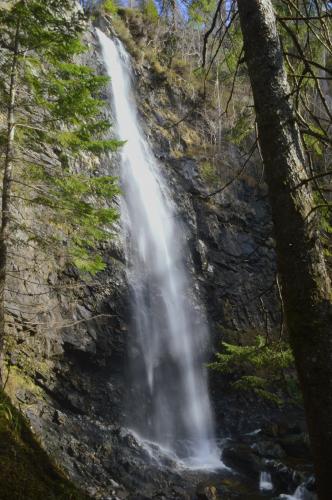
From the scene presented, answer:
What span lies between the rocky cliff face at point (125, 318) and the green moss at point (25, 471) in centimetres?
193

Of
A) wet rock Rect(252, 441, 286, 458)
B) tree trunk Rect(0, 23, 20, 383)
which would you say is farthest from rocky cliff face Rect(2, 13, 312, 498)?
wet rock Rect(252, 441, 286, 458)

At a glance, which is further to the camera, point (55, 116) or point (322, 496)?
point (55, 116)

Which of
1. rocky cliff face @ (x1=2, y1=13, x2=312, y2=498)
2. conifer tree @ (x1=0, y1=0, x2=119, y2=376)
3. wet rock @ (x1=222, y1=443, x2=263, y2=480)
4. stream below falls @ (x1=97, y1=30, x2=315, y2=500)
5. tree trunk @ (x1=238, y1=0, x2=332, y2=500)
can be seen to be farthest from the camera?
wet rock @ (x1=222, y1=443, x2=263, y2=480)

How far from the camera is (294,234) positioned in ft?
9.43

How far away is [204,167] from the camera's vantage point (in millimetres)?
20281

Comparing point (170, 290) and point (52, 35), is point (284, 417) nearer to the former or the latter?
point (170, 290)

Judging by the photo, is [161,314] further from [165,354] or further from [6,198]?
[6,198]

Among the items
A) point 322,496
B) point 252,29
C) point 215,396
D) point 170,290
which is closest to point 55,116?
point 252,29

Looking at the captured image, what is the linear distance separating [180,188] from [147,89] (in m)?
5.91

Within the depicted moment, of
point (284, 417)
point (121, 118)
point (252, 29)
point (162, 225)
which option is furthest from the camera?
point (121, 118)

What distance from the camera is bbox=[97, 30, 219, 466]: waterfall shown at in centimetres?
1236

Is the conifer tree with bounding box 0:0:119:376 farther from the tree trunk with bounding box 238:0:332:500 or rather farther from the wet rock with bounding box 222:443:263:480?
the wet rock with bounding box 222:443:263:480

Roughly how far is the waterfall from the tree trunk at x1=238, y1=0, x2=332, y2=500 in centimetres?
920

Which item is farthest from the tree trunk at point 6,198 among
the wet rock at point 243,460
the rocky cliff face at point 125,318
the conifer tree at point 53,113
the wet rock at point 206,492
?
the wet rock at point 243,460
